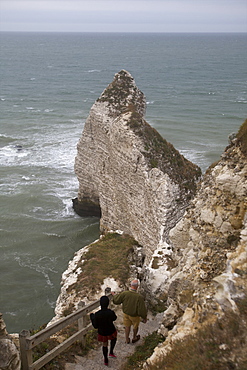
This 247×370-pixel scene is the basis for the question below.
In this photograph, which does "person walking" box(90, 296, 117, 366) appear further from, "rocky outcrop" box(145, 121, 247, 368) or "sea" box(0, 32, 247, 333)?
"sea" box(0, 32, 247, 333)

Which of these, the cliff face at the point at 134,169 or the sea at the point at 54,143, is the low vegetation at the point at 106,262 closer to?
the cliff face at the point at 134,169

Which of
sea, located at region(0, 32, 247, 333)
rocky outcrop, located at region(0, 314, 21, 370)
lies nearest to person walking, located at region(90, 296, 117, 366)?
rocky outcrop, located at region(0, 314, 21, 370)

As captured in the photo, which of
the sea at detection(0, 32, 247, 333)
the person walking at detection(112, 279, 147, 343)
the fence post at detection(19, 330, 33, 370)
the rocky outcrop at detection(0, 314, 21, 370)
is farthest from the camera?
the sea at detection(0, 32, 247, 333)

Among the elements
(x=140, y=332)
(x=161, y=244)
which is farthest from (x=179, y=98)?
(x=140, y=332)

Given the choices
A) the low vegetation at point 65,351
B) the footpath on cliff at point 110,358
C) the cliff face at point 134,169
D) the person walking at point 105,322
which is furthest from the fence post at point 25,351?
the cliff face at point 134,169

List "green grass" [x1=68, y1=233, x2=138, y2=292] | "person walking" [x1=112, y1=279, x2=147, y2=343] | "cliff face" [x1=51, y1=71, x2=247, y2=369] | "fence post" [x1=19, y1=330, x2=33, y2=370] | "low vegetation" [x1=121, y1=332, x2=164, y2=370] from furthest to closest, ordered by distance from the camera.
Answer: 1. "green grass" [x1=68, y1=233, x2=138, y2=292]
2. "person walking" [x1=112, y1=279, x2=147, y2=343]
3. "low vegetation" [x1=121, y1=332, x2=164, y2=370]
4. "fence post" [x1=19, y1=330, x2=33, y2=370]
5. "cliff face" [x1=51, y1=71, x2=247, y2=369]
